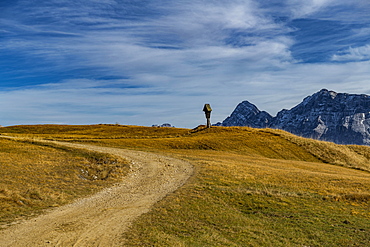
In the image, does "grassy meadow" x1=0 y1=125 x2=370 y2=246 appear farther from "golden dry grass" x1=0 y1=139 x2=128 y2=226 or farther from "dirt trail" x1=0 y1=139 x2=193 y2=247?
"dirt trail" x1=0 y1=139 x2=193 y2=247

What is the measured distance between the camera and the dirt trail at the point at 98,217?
13.6 meters

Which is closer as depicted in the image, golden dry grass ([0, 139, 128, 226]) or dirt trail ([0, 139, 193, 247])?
dirt trail ([0, 139, 193, 247])

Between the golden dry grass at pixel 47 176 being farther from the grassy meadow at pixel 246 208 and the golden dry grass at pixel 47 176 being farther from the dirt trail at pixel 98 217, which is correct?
the dirt trail at pixel 98 217

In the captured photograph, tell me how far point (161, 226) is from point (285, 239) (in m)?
6.02

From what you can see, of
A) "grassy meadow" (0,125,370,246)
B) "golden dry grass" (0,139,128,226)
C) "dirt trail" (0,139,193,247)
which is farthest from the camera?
"golden dry grass" (0,139,128,226)

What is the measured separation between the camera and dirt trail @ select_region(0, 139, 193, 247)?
13555mm

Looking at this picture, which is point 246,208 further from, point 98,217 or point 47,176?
point 47,176

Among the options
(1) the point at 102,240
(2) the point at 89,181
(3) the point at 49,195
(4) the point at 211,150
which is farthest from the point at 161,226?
(4) the point at 211,150

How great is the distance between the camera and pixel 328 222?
59.1ft

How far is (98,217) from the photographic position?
16797mm

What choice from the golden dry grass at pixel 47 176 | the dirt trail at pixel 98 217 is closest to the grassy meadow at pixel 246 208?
the golden dry grass at pixel 47 176

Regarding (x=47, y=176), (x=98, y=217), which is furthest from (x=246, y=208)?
(x=47, y=176)

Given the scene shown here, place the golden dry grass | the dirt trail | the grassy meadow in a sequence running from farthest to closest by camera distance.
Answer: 1. the golden dry grass
2. the grassy meadow
3. the dirt trail

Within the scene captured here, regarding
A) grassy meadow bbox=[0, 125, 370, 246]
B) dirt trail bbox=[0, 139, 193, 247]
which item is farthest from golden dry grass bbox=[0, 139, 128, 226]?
dirt trail bbox=[0, 139, 193, 247]
